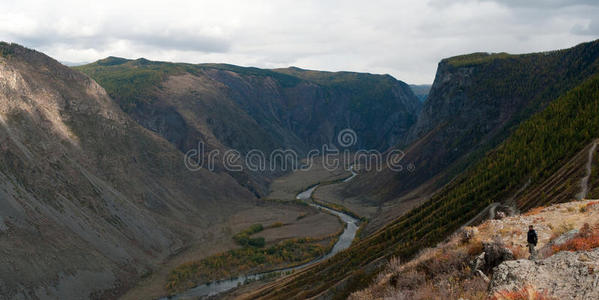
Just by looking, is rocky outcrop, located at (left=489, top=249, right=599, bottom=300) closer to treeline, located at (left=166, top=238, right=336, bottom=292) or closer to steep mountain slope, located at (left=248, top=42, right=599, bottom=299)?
steep mountain slope, located at (left=248, top=42, right=599, bottom=299)

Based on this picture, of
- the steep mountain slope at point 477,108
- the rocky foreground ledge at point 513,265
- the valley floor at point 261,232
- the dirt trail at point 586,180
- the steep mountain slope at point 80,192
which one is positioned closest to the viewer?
the rocky foreground ledge at point 513,265

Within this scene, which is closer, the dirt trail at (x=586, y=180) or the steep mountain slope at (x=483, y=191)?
the dirt trail at (x=586, y=180)

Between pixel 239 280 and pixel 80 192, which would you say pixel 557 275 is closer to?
pixel 239 280

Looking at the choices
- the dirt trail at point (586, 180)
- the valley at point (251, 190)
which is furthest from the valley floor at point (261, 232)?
the dirt trail at point (586, 180)

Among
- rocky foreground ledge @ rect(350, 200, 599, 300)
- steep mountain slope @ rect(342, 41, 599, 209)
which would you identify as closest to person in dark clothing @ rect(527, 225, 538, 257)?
rocky foreground ledge @ rect(350, 200, 599, 300)

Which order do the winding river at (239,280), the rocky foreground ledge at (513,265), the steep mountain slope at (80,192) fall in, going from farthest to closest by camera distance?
1. the winding river at (239,280)
2. the steep mountain slope at (80,192)
3. the rocky foreground ledge at (513,265)

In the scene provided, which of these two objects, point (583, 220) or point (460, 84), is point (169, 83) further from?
point (583, 220)

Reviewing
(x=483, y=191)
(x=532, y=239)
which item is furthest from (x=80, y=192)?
(x=532, y=239)

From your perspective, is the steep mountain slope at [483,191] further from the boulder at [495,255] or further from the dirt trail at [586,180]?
the boulder at [495,255]
